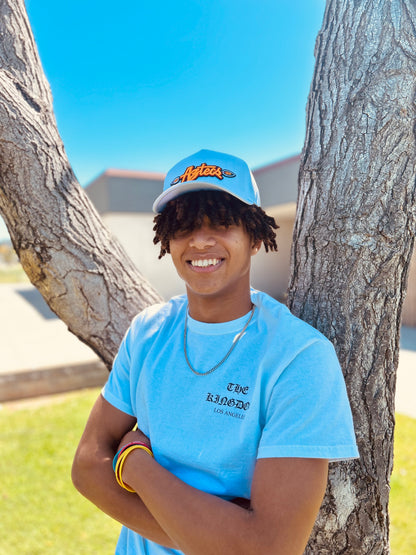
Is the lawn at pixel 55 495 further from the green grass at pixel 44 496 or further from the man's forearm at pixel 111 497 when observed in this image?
the man's forearm at pixel 111 497

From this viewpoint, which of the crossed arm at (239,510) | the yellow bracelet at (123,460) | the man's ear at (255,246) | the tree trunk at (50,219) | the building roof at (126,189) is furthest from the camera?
the building roof at (126,189)

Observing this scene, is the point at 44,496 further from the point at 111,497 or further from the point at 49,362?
the point at 49,362

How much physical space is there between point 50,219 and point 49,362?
6.08 m

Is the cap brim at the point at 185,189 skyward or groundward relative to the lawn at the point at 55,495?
skyward

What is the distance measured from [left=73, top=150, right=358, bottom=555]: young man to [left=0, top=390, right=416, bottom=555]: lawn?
6.56 feet

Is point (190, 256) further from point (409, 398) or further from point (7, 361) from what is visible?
point (7, 361)

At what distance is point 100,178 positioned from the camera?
16422mm

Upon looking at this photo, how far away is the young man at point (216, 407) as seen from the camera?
1071 mm

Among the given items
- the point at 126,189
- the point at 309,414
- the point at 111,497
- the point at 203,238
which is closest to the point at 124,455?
the point at 111,497

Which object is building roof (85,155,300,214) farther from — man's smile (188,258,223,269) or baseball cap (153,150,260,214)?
man's smile (188,258,223,269)

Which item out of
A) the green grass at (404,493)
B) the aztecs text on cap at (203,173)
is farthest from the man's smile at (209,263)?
the green grass at (404,493)

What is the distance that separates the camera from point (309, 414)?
1.09m

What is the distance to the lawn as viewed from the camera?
3086 millimetres

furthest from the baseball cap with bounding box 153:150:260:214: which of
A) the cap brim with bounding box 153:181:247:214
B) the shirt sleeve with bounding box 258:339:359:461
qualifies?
the shirt sleeve with bounding box 258:339:359:461
